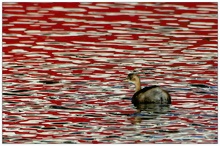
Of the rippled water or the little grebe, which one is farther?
the little grebe

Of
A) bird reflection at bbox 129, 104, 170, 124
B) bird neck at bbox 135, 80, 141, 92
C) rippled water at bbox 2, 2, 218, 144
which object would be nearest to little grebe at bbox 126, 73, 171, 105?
bird reflection at bbox 129, 104, 170, 124

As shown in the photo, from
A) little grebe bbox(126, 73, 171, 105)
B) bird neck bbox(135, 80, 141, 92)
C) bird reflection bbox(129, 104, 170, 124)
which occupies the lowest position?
bird reflection bbox(129, 104, 170, 124)

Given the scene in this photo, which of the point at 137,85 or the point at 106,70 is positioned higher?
the point at 106,70

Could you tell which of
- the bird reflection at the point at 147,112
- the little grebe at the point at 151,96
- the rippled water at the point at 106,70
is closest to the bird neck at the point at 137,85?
the rippled water at the point at 106,70

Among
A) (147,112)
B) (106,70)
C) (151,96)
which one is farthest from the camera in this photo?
(106,70)

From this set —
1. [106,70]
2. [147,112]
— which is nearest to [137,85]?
[106,70]

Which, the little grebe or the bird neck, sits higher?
the bird neck

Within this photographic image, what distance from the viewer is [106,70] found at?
977 inches

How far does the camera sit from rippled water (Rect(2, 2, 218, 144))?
19.7 m

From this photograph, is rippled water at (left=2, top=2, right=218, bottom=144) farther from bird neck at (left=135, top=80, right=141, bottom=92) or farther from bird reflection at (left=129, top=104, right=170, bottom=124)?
bird neck at (left=135, top=80, right=141, bottom=92)

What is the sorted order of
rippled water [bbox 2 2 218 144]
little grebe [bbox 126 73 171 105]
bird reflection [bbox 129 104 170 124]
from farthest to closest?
little grebe [bbox 126 73 171 105] → bird reflection [bbox 129 104 170 124] → rippled water [bbox 2 2 218 144]

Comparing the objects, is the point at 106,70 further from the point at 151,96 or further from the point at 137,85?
the point at 151,96

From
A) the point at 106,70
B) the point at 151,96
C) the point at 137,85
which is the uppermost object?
the point at 106,70

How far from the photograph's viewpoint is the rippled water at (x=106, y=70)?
1969 centimetres
